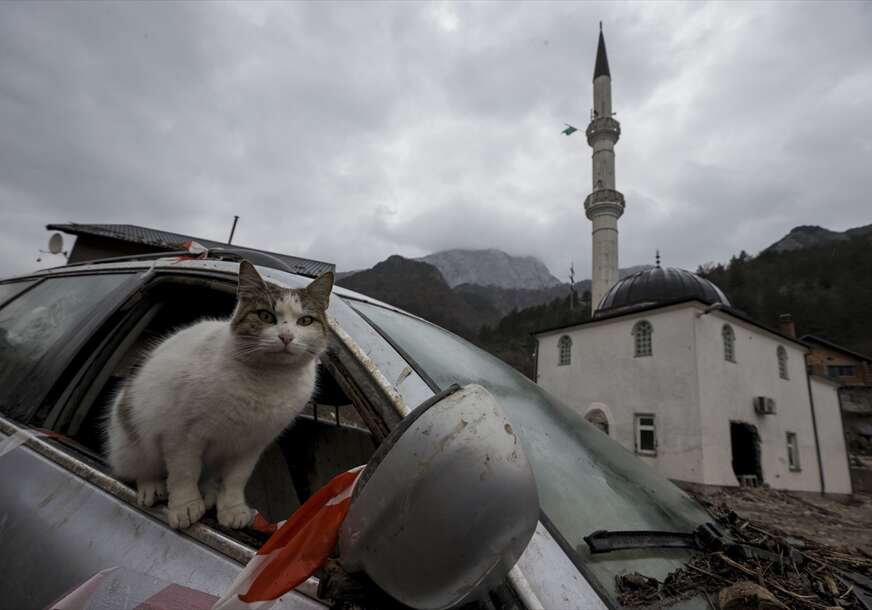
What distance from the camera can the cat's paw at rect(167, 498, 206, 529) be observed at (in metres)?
1.22

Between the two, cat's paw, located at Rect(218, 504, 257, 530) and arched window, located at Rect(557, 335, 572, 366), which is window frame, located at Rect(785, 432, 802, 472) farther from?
cat's paw, located at Rect(218, 504, 257, 530)

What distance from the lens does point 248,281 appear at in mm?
1541

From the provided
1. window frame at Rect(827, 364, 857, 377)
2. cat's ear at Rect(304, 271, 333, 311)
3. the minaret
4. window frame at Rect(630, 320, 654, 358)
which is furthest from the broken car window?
window frame at Rect(827, 364, 857, 377)

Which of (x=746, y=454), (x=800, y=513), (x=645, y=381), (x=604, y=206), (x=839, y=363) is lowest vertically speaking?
(x=800, y=513)

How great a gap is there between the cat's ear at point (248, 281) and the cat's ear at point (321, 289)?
0.53 ft

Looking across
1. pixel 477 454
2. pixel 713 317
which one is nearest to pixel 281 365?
pixel 477 454

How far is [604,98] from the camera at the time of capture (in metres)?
34.5

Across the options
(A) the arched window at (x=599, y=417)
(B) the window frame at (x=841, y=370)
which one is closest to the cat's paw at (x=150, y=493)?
(A) the arched window at (x=599, y=417)

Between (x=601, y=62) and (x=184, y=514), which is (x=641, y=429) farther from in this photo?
(x=601, y=62)

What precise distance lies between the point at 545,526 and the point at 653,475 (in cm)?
104

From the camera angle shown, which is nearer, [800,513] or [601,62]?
[800,513]

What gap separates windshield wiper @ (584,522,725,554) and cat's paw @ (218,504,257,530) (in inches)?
36.2

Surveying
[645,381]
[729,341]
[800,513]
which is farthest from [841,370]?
[800,513]

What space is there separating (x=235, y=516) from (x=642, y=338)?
2028cm
